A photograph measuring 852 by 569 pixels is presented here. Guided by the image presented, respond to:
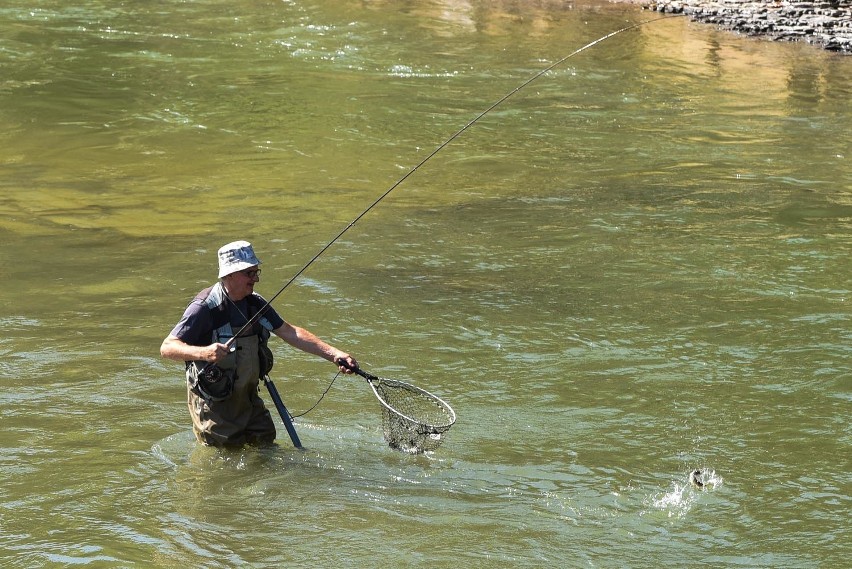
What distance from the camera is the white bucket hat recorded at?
6383 millimetres

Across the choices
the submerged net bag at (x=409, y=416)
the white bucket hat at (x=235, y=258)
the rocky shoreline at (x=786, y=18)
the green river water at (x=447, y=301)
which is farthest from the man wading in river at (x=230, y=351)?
the rocky shoreline at (x=786, y=18)

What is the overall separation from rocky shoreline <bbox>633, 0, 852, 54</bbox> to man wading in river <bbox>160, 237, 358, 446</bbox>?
63.7 ft

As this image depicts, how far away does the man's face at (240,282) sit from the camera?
255 inches

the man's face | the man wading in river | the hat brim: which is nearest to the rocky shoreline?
the man wading in river

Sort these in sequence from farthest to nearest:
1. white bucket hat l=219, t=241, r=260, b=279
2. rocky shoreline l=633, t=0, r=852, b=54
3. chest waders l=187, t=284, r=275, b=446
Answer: rocky shoreline l=633, t=0, r=852, b=54 → chest waders l=187, t=284, r=275, b=446 → white bucket hat l=219, t=241, r=260, b=279

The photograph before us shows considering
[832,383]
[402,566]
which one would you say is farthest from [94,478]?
[832,383]

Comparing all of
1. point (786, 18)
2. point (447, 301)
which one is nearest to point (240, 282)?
point (447, 301)

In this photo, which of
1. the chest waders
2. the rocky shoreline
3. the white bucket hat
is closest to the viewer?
the white bucket hat

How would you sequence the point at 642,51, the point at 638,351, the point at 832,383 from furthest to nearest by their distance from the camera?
the point at 642,51 < the point at 638,351 < the point at 832,383

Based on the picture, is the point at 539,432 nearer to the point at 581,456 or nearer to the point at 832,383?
the point at 581,456

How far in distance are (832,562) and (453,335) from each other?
3973 mm

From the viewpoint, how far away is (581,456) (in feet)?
24.9

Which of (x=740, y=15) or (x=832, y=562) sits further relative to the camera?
(x=740, y=15)

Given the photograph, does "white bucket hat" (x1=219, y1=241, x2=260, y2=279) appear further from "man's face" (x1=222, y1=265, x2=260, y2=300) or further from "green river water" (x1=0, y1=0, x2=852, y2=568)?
"green river water" (x1=0, y1=0, x2=852, y2=568)
